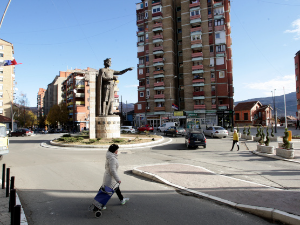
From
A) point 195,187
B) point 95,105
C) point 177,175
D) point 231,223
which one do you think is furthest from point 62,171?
point 95,105

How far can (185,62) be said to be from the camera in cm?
5353

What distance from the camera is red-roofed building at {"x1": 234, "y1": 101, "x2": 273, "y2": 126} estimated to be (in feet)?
198

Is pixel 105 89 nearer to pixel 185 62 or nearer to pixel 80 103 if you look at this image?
pixel 185 62

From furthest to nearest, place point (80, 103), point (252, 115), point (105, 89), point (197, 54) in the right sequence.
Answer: point (80, 103), point (252, 115), point (197, 54), point (105, 89)

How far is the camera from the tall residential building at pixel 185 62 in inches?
1976

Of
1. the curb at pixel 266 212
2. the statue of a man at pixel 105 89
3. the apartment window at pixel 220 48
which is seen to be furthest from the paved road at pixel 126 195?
the apartment window at pixel 220 48

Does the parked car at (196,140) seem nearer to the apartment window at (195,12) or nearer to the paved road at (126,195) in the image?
the paved road at (126,195)

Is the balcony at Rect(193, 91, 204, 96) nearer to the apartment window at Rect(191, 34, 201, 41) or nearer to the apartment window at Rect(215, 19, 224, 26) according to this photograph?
the apartment window at Rect(191, 34, 201, 41)

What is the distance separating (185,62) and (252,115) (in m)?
26.2

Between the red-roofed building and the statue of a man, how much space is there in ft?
168

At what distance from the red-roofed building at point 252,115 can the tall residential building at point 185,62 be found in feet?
38.7

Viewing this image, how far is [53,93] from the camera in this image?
104688 millimetres

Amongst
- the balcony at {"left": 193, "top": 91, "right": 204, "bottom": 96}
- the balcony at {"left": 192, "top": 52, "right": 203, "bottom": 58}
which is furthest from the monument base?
the balcony at {"left": 192, "top": 52, "right": 203, "bottom": 58}

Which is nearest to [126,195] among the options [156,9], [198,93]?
[198,93]
